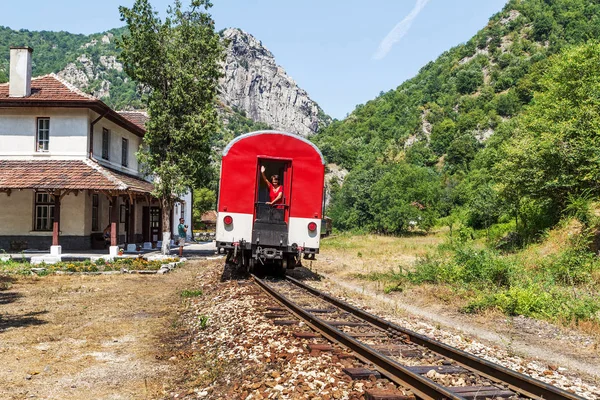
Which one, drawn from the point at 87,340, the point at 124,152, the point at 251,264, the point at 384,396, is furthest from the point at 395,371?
the point at 124,152

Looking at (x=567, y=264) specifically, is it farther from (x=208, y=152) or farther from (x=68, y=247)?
(x=68, y=247)

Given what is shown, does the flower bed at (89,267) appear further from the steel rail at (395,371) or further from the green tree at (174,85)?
the steel rail at (395,371)

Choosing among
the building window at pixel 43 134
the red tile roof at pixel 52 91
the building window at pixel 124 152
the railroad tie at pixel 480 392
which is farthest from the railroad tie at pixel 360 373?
the building window at pixel 124 152

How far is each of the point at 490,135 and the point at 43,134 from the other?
93.5m

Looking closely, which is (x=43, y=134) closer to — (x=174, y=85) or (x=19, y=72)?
(x=19, y=72)

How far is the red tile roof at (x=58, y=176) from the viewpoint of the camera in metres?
20.3

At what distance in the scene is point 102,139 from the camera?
25.2 metres

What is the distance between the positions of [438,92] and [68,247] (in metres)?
122

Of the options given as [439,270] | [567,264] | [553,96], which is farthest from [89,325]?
[553,96]

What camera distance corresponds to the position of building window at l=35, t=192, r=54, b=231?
2328 cm

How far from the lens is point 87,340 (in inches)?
320

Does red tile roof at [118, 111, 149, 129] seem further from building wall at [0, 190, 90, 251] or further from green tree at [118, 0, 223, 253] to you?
building wall at [0, 190, 90, 251]

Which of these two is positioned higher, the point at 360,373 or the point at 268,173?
the point at 268,173

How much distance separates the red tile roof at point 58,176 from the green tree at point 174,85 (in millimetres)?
2058
